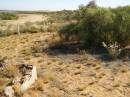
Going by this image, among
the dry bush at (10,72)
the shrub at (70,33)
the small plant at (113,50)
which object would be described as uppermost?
the shrub at (70,33)

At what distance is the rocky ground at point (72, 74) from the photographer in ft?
34.7

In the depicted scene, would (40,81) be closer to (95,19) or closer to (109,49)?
(109,49)

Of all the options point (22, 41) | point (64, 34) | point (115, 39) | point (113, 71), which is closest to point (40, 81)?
point (113, 71)

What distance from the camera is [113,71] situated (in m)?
13.0


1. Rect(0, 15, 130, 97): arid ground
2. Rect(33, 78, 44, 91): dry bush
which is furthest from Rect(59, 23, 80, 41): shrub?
Rect(33, 78, 44, 91): dry bush

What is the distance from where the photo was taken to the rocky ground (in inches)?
416

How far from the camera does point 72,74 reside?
42.1 feet

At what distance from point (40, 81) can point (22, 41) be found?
1077 centimetres

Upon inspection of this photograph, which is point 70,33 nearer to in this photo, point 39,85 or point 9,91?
point 39,85

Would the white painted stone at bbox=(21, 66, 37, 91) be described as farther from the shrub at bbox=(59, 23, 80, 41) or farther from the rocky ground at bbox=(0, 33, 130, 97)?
the shrub at bbox=(59, 23, 80, 41)

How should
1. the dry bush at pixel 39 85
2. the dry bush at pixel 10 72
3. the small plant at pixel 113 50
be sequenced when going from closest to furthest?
the dry bush at pixel 39 85 → the dry bush at pixel 10 72 → the small plant at pixel 113 50

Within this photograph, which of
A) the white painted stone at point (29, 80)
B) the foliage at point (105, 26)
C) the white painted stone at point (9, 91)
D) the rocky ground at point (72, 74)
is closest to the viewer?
the white painted stone at point (9, 91)

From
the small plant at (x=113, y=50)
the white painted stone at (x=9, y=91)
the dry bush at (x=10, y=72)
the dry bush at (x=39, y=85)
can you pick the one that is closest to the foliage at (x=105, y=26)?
the small plant at (x=113, y=50)

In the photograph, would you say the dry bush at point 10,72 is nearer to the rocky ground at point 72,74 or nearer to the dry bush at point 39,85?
the rocky ground at point 72,74
